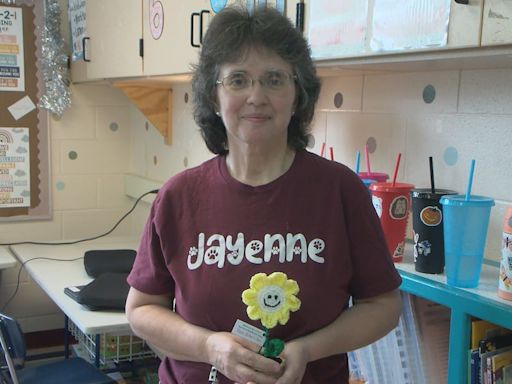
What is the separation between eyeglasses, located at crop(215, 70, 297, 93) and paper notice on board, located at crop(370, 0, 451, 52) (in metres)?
0.21

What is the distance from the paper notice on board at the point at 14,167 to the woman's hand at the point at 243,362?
91.7 inches

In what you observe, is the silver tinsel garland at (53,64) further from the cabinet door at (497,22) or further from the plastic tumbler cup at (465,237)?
the cabinet door at (497,22)

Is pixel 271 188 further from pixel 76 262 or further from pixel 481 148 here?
pixel 76 262

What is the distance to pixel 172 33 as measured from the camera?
201 centimetres

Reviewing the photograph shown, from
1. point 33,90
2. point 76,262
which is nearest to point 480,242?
point 76,262

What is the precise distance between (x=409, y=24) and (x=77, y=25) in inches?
85.9

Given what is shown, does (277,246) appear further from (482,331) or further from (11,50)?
(11,50)

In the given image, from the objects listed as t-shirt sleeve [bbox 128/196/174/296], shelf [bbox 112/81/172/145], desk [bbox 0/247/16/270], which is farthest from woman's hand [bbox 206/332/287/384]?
shelf [bbox 112/81/172/145]

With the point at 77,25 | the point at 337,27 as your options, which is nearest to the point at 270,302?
the point at 337,27

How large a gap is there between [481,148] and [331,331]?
0.61 meters

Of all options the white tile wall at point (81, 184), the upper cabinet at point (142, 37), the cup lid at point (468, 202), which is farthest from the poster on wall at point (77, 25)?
the cup lid at point (468, 202)

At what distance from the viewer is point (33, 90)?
9.93 ft

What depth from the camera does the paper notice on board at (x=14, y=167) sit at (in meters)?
2.98

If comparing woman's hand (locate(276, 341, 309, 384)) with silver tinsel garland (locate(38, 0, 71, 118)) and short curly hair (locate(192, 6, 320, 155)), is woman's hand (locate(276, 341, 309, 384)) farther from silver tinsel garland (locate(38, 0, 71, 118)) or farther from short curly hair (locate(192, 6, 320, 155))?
silver tinsel garland (locate(38, 0, 71, 118))
